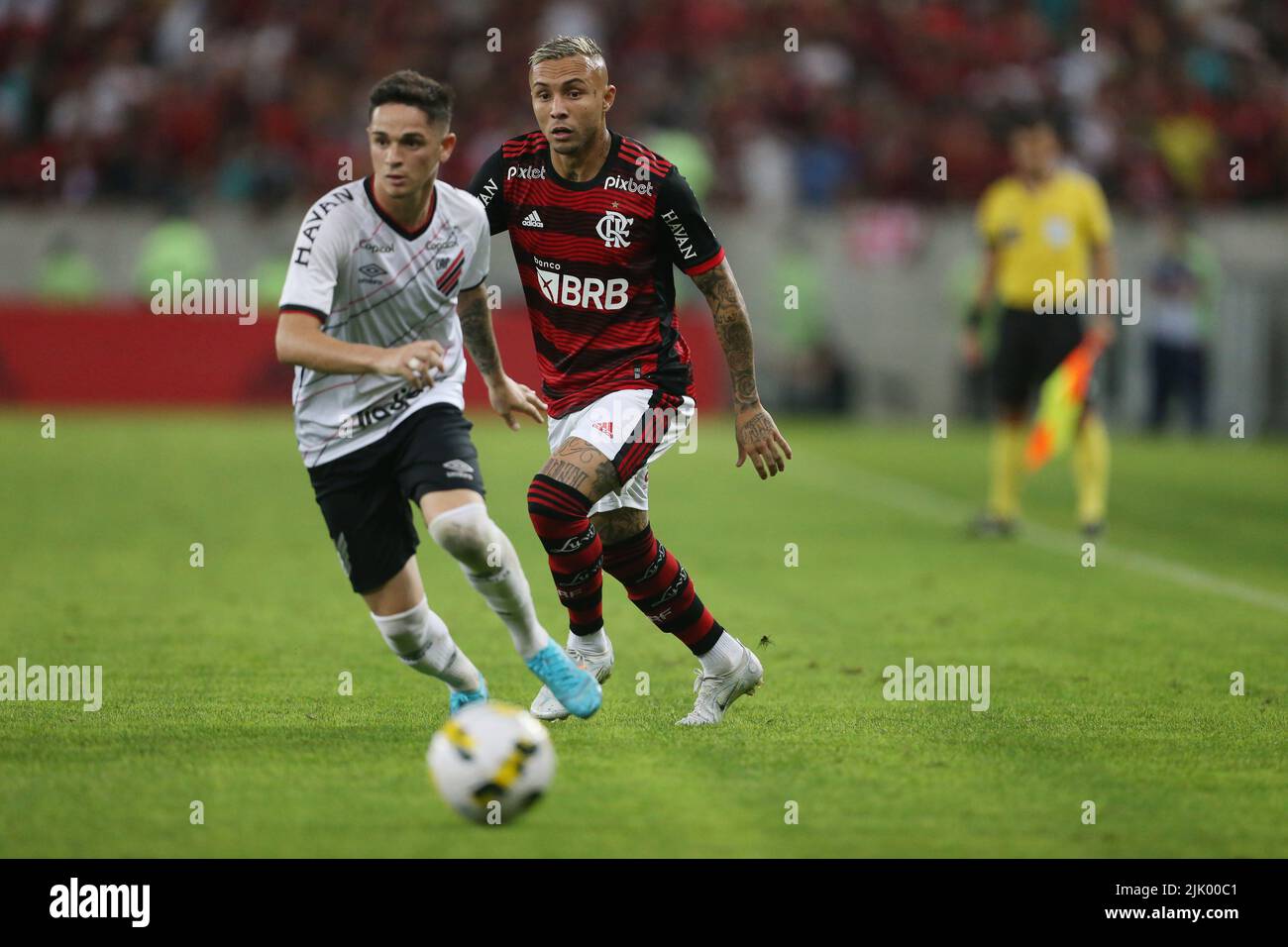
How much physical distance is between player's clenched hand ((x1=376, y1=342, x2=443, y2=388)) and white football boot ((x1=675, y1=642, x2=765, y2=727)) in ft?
5.33

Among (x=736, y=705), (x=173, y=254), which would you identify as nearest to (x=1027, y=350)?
(x=736, y=705)

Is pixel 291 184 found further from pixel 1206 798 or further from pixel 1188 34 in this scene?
pixel 1206 798

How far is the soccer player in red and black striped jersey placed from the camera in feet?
20.7

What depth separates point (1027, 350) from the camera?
12820mm

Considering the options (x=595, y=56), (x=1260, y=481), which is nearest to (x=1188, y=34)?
(x=1260, y=481)

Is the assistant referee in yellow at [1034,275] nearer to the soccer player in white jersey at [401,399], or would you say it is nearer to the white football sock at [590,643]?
the white football sock at [590,643]

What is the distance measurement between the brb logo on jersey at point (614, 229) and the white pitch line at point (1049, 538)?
15.6 ft

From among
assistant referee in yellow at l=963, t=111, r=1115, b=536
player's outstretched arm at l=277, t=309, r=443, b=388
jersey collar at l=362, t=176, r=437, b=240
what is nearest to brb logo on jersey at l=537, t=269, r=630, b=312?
jersey collar at l=362, t=176, r=437, b=240

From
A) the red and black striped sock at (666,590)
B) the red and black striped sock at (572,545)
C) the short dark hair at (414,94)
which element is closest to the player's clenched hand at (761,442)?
the red and black striped sock at (666,590)

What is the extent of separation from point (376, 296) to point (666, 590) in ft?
4.87

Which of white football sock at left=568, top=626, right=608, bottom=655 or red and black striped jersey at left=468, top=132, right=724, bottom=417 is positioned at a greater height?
red and black striped jersey at left=468, top=132, right=724, bottom=417

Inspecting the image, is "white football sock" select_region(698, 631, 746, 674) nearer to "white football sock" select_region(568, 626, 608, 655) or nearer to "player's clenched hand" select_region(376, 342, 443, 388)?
"white football sock" select_region(568, 626, 608, 655)

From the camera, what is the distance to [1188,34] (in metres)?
27.3
